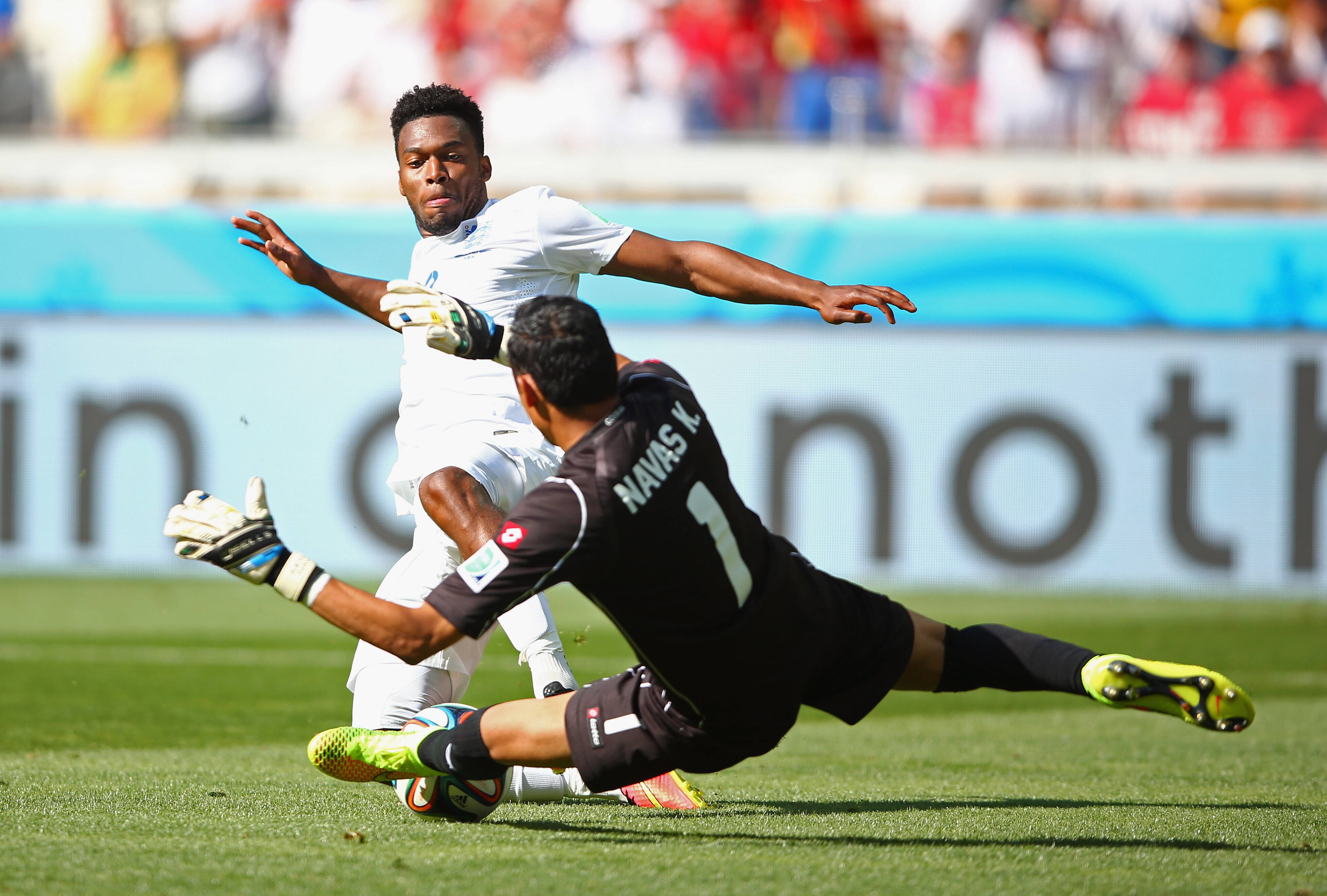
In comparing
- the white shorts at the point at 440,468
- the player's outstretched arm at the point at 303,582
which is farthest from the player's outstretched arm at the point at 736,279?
the player's outstretched arm at the point at 303,582

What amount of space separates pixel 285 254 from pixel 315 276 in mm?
123

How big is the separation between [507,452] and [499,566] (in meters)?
1.43

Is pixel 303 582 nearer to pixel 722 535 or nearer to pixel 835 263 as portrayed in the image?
pixel 722 535

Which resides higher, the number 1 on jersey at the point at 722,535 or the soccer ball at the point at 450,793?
the number 1 on jersey at the point at 722,535

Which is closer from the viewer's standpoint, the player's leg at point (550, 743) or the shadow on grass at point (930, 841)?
the player's leg at point (550, 743)

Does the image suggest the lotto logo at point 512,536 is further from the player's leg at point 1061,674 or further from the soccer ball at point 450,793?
the player's leg at point 1061,674

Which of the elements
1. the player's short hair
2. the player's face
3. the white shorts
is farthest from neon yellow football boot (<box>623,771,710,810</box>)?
the player's short hair

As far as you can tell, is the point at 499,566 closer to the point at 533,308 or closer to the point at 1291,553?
the point at 533,308

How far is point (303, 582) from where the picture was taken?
155 inches

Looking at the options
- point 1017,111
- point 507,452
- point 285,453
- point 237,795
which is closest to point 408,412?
point 507,452

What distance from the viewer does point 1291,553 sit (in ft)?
39.2

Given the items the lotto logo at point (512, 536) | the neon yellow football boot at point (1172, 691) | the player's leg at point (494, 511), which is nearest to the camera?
the lotto logo at point (512, 536)

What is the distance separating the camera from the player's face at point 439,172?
554 cm

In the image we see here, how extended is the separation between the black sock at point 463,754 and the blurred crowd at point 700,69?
9635mm
